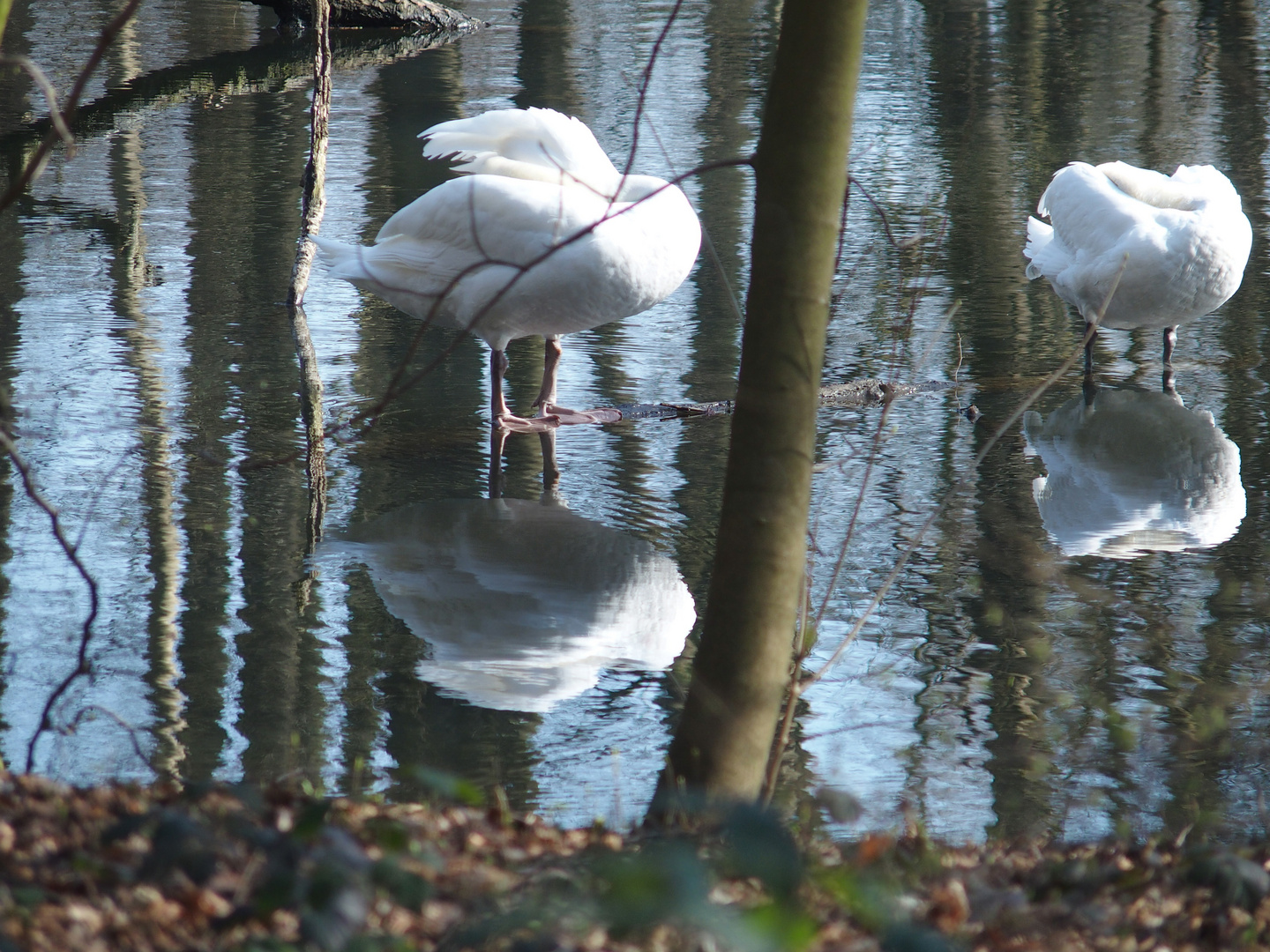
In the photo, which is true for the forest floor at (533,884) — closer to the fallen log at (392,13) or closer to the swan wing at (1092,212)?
the swan wing at (1092,212)

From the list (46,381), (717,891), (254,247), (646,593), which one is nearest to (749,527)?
(717,891)

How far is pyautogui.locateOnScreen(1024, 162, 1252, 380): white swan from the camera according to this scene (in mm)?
6699

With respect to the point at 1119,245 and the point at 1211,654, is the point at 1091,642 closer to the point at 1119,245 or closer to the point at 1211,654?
the point at 1211,654

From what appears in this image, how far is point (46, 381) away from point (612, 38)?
13.8 m

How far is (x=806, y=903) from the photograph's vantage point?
264 centimetres

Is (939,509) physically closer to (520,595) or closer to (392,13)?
(520,595)

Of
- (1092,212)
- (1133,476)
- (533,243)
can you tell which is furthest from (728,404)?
(1092,212)

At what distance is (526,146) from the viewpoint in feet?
21.4

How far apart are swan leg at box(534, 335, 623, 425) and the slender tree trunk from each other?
11.4 feet

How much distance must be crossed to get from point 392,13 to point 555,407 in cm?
1617

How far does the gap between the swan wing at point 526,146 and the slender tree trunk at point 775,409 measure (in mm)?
3204

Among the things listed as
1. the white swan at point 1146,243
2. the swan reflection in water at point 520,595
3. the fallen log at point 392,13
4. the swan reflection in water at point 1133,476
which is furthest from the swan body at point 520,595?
the fallen log at point 392,13

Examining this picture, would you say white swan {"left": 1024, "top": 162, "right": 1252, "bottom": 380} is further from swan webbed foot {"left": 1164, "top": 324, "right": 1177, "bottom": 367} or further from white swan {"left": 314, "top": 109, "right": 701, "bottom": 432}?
white swan {"left": 314, "top": 109, "right": 701, "bottom": 432}

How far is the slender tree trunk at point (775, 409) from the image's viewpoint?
3.11 metres
